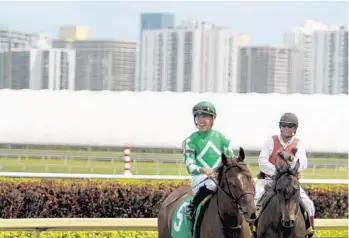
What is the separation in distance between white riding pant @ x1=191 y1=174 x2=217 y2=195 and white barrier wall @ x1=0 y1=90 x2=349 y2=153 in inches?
454

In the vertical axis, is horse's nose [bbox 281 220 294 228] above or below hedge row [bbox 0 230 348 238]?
above

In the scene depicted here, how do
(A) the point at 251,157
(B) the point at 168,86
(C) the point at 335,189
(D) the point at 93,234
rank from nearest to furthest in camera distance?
(D) the point at 93,234
(C) the point at 335,189
(A) the point at 251,157
(B) the point at 168,86

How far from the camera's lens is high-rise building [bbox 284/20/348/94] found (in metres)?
39.0

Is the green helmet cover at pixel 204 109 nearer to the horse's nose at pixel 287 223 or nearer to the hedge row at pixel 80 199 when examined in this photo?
the horse's nose at pixel 287 223

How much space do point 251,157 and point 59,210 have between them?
7132 mm

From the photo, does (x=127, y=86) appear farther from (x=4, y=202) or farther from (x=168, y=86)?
(x=4, y=202)

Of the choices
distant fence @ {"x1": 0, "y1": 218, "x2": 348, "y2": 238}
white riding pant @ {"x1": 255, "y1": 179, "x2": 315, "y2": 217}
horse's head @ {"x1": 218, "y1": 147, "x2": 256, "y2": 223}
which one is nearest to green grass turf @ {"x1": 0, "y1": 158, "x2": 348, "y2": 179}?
distant fence @ {"x1": 0, "y1": 218, "x2": 348, "y2": 238}

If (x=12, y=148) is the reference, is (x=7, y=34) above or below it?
above

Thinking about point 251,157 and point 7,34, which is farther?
point 7,34

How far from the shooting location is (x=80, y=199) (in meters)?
13.2

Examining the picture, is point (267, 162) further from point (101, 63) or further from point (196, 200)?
point (101, 63)

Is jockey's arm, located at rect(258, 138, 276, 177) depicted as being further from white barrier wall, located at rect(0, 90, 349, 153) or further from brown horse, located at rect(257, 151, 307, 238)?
white barrier wall, located at rect(0, 90, 349, 153)

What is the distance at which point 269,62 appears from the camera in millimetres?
46156

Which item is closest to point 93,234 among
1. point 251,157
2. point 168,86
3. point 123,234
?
point 123,234
